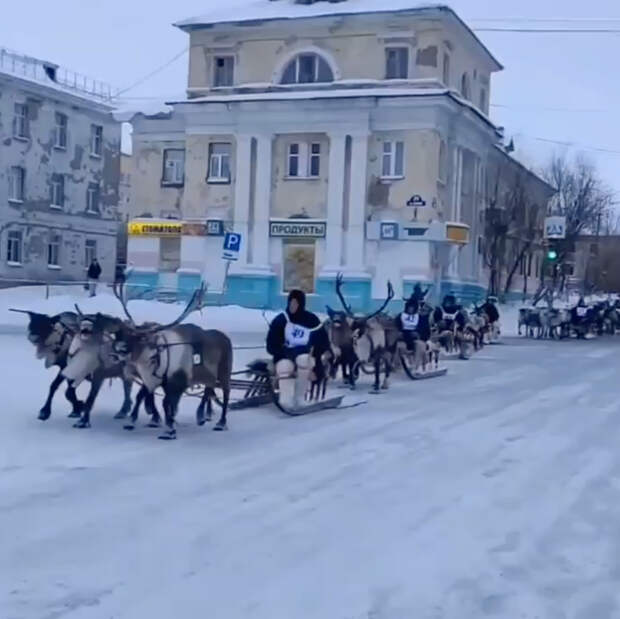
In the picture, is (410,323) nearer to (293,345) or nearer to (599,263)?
(293,345)

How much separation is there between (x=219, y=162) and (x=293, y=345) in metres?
31.0

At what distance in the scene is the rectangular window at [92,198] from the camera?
5625 cm

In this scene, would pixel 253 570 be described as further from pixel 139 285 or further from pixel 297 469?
pixel 139 285

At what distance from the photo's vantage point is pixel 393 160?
Answer: 4262 centimetres

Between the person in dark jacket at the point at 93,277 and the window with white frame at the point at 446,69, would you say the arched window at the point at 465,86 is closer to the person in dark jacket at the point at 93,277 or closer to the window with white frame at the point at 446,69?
the window with white frame at the point at 446,69

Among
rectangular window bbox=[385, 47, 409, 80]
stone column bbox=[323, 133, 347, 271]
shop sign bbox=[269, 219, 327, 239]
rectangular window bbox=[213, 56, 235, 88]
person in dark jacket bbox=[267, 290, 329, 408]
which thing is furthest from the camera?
rectangular window bbox=[213, 56, 235, 88]

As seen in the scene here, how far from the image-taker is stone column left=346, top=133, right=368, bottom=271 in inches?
1670

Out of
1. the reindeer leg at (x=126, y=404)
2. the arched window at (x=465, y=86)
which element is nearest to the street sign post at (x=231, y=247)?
the reindeer leg at (x=126, y=404)

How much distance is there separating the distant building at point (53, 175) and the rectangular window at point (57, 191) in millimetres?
47

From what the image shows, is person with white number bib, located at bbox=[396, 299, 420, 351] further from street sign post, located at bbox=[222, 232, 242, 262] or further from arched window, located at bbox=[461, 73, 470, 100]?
arched window, located at bbox=[461, 73, 470, 100]

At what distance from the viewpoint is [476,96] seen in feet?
162

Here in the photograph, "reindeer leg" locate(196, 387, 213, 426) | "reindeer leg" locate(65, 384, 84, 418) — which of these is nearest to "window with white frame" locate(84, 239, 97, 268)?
"reindeer leg" locate(196, 387, 213, 426)

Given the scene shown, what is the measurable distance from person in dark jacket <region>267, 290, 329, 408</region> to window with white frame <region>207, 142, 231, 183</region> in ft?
100

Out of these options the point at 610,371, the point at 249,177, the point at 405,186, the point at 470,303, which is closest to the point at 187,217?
the point at 249,177
